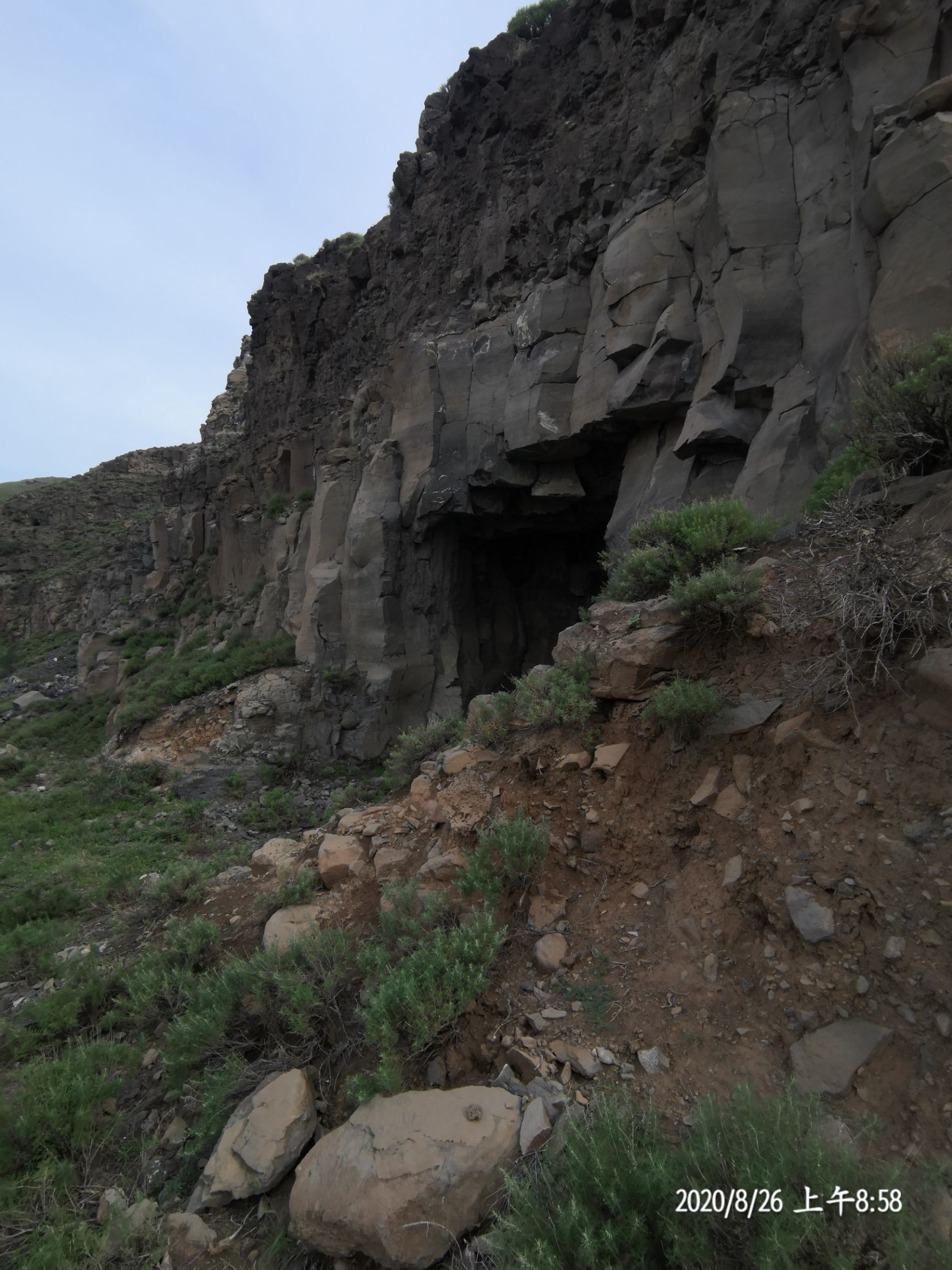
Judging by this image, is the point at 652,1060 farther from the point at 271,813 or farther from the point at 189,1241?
the point at 271,813

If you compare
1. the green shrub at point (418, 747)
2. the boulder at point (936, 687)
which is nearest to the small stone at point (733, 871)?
the boulder at point (936, 687)

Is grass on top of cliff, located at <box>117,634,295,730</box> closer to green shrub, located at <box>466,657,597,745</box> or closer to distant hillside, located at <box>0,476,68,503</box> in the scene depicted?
green shrub, located at <box>466,657,597,745</box>

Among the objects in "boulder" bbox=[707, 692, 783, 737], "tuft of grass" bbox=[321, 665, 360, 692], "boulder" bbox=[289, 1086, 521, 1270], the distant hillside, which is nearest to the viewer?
"boulder" bbox=[289, 1086, 521, 1270]

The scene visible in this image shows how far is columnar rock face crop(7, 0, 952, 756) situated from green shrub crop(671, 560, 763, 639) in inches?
155

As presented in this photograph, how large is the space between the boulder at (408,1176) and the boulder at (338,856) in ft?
7.20

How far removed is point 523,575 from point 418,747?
11.1 m

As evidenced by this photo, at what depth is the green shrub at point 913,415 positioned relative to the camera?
4.70 m

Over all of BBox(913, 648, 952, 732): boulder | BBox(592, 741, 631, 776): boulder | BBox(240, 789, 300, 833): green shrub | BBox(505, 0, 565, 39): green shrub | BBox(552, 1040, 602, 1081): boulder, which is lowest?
BBox(240, 789, 300, 833): green shrub

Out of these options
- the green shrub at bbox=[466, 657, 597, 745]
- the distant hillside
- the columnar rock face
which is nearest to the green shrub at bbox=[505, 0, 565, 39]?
the columnar rock face

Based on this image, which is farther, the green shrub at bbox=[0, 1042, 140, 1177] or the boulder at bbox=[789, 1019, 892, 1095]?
the green shrub at bbox=[0, 1042, 140, 1177]

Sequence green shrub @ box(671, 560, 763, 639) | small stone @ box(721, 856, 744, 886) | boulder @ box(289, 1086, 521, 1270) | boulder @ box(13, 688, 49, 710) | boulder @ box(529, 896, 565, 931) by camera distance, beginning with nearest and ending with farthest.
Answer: boulder @ box(289, 1086, 521, 1270) → small stone @ box(721, 856, 744, 886) → boulder @ box(529, 896, 565, 931) → green shrub @ box(671, 560, 763, 639) → boulder @ box(13, 688, 49, 710)

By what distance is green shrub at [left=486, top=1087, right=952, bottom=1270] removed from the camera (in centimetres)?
180

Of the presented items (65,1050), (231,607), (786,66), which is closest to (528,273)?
(786,66)

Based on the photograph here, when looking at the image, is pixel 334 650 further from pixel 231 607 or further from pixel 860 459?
pixel 860 459
